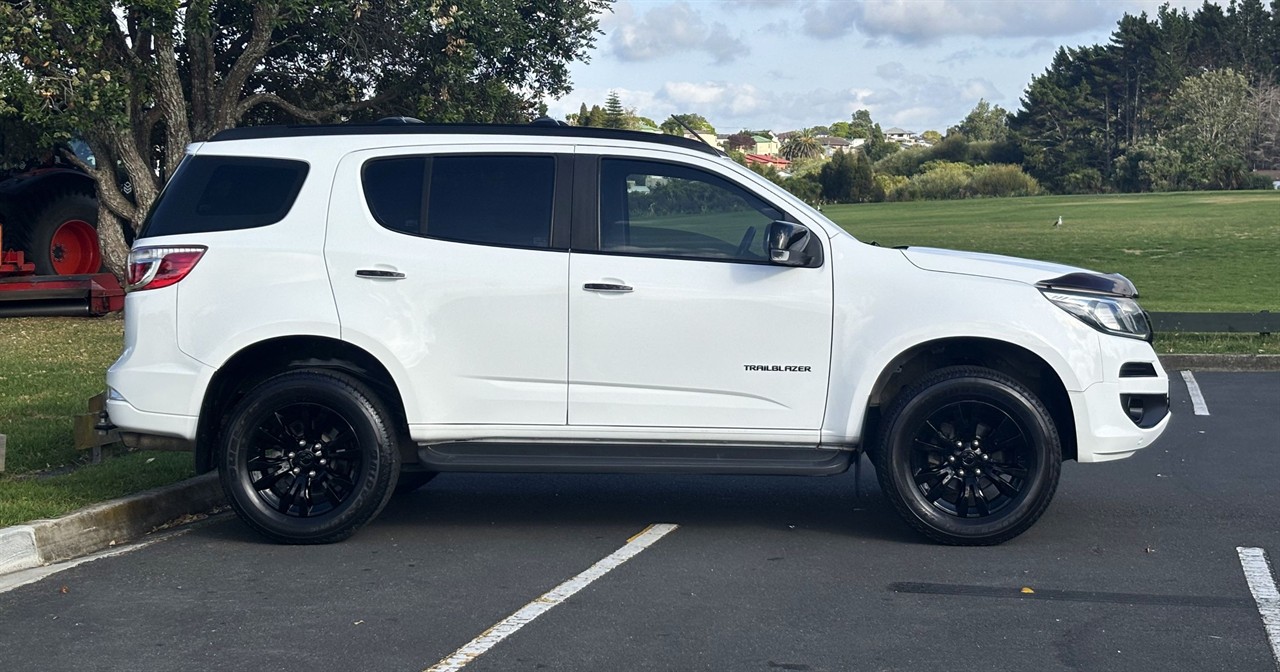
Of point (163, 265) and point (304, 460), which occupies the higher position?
point (163, 265)

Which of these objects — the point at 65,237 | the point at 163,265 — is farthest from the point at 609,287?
the point at 65,237

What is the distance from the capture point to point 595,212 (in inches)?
255

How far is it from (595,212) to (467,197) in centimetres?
62

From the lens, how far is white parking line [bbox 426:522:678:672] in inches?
188

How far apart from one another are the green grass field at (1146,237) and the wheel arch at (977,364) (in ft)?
42.4

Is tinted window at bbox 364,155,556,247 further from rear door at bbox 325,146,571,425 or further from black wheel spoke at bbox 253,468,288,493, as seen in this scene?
black wheel spoke at bbox 253,468,288,493

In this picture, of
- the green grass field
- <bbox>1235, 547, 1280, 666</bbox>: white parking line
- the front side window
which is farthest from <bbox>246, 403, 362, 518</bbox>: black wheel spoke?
the green grass field

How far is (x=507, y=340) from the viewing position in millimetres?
6363

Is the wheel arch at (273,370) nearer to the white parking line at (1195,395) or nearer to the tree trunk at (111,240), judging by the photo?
the white parking line at (1195,395)

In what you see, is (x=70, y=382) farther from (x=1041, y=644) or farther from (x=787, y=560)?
(x=1041, y=644)

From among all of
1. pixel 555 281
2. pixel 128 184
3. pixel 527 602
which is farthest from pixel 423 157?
pixel 128 184

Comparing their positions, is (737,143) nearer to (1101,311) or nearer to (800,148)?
(1101,311)

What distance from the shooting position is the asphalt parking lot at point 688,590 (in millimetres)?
4828

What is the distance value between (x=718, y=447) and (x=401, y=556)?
5.11 feet
